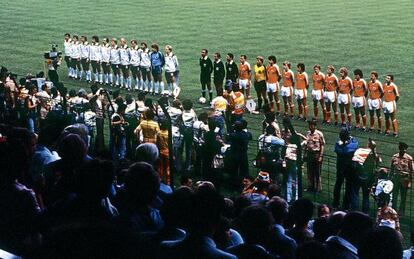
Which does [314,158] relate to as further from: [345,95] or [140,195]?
[140,195]

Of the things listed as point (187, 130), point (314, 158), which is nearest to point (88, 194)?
point (314, 158)

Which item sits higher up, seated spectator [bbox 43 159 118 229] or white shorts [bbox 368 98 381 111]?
seated spectator [bbox 43 159 118 229]

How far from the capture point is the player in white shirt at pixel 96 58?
84.0 ft

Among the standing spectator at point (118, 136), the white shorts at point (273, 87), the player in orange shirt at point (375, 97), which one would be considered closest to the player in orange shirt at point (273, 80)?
the white shorts at point (273, 87)

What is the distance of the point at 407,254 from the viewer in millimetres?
7465

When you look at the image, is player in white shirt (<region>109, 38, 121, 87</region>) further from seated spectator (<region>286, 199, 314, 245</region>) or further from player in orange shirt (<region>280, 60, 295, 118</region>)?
seated spectator (<region>286, 199, 314, 245</region>)

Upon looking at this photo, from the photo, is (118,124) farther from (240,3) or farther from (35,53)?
(240,3)

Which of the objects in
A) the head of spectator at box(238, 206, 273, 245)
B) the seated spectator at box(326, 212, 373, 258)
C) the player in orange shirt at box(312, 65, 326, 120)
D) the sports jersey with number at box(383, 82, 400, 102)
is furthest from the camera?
the player in orange shirt at box(312, 65, 326, 120)

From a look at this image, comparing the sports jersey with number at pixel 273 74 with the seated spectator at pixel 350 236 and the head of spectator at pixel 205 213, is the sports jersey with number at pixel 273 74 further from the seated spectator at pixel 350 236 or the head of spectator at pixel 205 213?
the head of spectator at pixel 205 213

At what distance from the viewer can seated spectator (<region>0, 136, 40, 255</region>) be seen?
4.47 meters

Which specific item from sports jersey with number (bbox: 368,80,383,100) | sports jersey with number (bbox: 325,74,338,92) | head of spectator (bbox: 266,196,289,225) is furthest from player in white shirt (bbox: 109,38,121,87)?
head of spectator (bbox: 266,196,289,225)

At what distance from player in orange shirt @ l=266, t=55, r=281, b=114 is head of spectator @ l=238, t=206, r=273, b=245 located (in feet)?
50.9

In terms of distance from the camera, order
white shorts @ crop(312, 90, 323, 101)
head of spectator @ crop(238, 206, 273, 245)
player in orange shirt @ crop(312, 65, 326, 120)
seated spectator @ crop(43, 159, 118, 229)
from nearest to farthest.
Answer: seated spectator @ crop(43, 159, 118, 229) < head of spectator @ crop(238, 206, 273, 245) < player in orange shirt @ crop(312, 65, 326, 120) < white shorts @ crop(312, 90, 323, 101)

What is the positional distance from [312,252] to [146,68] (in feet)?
64.9
